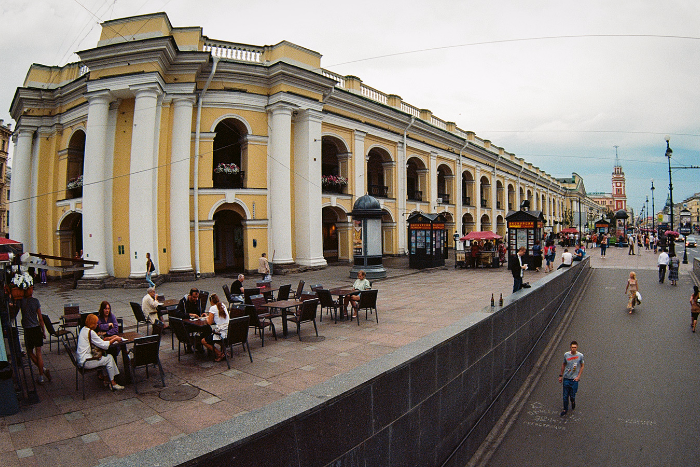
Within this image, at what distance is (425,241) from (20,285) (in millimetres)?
18168

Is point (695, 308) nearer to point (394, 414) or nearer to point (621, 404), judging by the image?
point (621, 404)

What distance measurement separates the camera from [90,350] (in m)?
5.86

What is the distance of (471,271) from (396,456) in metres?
17.9

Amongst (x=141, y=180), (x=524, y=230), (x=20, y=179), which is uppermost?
(x=20, y=179)

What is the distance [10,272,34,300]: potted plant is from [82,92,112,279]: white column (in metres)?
11.8

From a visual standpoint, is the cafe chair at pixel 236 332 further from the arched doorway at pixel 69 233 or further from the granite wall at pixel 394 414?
the arched doorway at pixel 69 233

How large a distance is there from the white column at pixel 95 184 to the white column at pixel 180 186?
289 cm

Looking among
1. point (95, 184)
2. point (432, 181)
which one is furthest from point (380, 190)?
point (95, 184)

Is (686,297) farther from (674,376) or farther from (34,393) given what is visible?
(34,393)

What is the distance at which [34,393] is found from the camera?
5.47 meters

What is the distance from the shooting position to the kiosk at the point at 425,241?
2188cm

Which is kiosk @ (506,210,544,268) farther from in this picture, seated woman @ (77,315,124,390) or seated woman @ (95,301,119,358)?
seated woman @ (77,315,124,390)

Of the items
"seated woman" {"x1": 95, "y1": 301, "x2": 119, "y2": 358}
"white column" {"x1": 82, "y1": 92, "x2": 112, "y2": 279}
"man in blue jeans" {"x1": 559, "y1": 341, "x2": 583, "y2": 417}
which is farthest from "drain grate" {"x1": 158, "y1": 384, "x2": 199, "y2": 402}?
"white column" {"x1": 82, "y1": 92, "x2": 112, "y2": 279}

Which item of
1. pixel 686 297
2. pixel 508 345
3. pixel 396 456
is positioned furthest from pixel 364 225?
pixel 396 456
